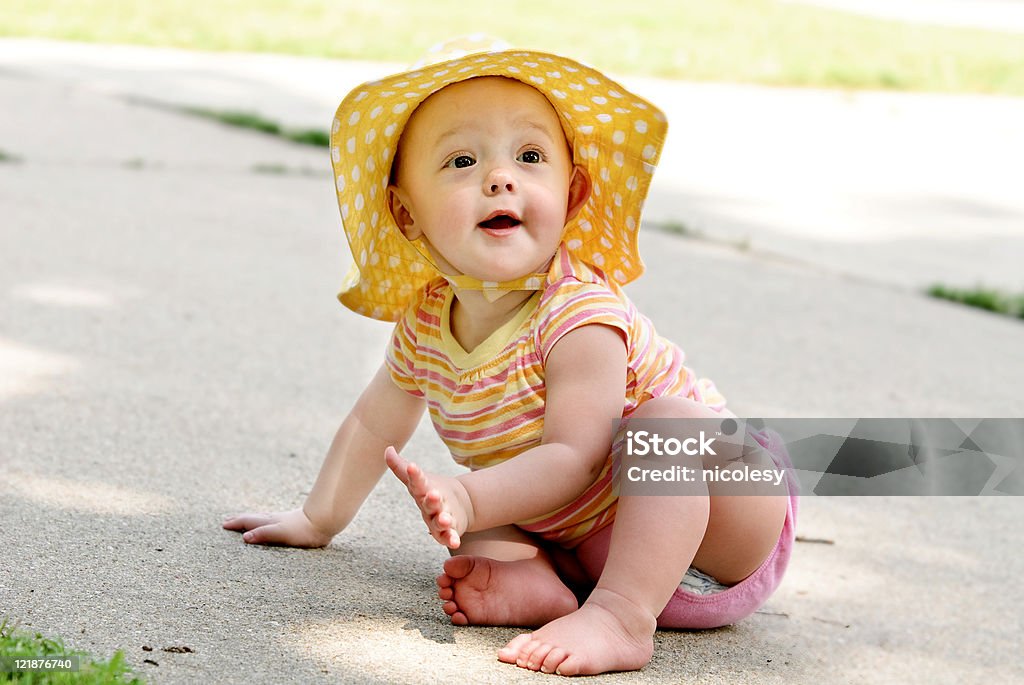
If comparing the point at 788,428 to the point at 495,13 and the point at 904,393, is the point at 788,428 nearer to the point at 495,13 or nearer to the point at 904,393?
the point at 904,393

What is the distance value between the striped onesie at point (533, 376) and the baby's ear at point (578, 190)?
0.33 ft

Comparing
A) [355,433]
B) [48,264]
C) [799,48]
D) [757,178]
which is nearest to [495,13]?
[799,48]

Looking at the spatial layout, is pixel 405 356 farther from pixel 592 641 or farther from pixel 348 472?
pixel 592 641

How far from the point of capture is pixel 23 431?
265 cm

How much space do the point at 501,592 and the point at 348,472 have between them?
15.6 inches

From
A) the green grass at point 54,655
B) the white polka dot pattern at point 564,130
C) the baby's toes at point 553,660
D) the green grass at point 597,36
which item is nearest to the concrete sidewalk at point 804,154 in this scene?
the green grass at point 597,36

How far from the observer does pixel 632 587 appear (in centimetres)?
189

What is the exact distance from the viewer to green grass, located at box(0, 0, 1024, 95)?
9.20 metres

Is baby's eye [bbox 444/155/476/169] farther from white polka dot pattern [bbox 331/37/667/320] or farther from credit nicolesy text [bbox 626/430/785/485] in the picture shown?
credit nicolesy text [bbox 626/430/785/485]

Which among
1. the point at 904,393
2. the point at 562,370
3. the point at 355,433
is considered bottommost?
the point at 904,393

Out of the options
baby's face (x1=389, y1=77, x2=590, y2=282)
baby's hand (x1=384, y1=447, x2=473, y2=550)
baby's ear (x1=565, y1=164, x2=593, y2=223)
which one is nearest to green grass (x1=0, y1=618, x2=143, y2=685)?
baby's hand (x1=384, y1=447, x2=473, y2=550)

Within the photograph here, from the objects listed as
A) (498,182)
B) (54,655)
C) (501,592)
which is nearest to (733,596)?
(501,592)

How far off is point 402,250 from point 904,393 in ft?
5.56

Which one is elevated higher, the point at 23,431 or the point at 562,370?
the point at 562,370
